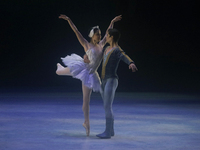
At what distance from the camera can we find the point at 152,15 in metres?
11.8

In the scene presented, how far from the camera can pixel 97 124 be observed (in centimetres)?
533

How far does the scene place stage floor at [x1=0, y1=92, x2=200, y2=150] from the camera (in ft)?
13.0

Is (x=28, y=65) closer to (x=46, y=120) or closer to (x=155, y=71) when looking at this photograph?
(x=155, y=71)

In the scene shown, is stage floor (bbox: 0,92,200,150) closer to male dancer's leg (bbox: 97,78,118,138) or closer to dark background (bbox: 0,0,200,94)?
male dancer's leg (bbox: 97,78,118,138)

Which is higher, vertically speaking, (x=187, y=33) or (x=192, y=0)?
(x=192, y=0)

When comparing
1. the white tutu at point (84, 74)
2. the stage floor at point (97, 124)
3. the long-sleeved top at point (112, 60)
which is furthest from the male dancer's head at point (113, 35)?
the stage floor at point (97, 124)

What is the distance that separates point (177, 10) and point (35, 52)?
4.62 meters

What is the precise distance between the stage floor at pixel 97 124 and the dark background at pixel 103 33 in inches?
112

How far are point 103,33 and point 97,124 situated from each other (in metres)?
6.69

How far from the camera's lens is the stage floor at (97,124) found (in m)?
3.97

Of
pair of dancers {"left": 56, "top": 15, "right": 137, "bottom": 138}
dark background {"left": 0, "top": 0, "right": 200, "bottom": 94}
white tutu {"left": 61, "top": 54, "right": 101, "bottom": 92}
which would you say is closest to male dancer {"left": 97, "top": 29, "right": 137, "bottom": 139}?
pair of dancers {"left": 56, "top": 15, "right": 137, "bottom": 138}

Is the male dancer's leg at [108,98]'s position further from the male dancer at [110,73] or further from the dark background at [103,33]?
the dark background at [103,33]

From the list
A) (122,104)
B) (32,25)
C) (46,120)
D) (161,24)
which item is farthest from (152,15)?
(46,120)

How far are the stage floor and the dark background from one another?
284cm
